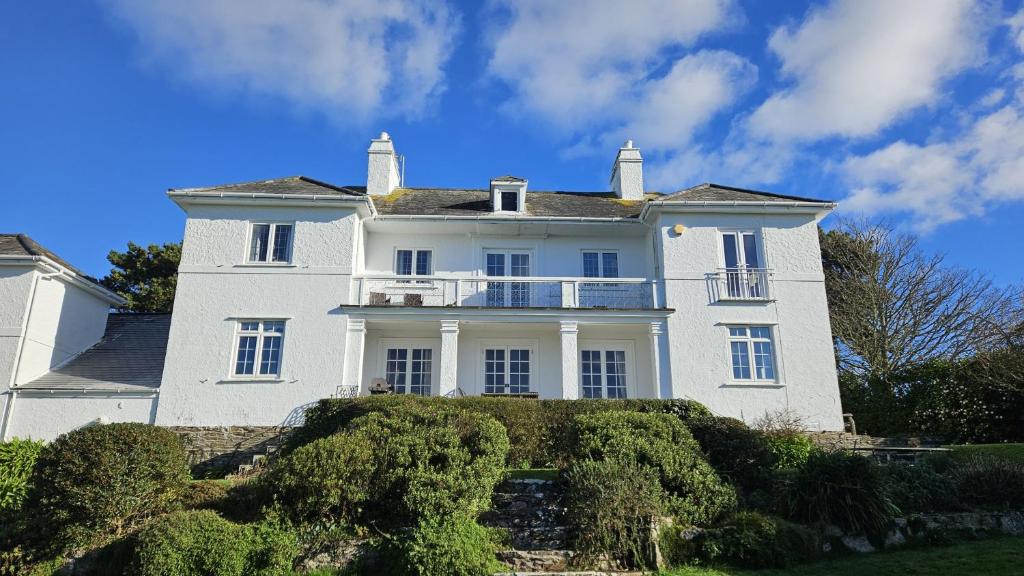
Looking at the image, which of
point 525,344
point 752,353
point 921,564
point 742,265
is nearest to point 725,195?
point 742,265

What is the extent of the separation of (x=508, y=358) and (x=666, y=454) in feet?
30.7

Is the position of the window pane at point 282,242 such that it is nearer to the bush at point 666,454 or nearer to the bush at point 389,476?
the bush at point 389,476

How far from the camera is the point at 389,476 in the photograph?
33.0ft

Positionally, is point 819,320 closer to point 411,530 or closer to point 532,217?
point 532,217

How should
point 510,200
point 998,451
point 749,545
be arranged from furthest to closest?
point 510,200 < point 998,451 < point 749,545

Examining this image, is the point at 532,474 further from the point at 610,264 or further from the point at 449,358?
the point at 610,264

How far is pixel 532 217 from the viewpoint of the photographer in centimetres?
2020

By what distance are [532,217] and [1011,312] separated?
56.6 feet

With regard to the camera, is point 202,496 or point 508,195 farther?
point 508,195

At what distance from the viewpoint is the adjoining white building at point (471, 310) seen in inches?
689

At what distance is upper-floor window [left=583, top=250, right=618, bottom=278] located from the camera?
20.9 metres

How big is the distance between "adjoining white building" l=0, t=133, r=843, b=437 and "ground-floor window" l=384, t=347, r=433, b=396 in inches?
1.7

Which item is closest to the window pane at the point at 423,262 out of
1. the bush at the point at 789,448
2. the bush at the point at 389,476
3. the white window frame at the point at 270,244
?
the white window frame at the point at 270,244

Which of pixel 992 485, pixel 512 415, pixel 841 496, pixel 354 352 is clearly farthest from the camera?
pixel 354 352
